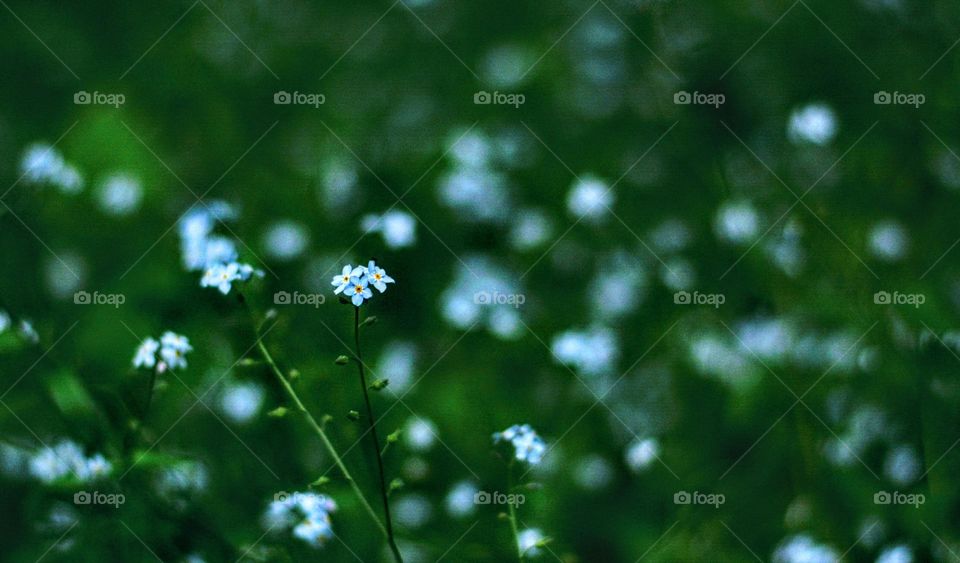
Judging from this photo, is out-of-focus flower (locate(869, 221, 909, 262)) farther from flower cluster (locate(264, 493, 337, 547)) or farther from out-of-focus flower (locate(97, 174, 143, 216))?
out-of-focus flower (locate(97, 174, 143, 216))

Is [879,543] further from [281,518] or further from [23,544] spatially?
[23,544]

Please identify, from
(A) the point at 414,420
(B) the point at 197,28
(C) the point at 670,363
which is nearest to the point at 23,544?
(A) the point at 414,420

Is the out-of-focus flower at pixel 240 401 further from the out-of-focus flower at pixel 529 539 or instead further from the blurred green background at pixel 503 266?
the out-of-focus flower at pixel 529 539

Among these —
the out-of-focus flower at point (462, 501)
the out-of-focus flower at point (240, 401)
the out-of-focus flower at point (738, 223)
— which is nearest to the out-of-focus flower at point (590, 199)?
the out-of-focus flower at point (738, 223)

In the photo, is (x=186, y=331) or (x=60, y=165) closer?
(x=186, y=331)

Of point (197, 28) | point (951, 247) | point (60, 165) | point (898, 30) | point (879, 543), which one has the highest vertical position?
point (197, 28)

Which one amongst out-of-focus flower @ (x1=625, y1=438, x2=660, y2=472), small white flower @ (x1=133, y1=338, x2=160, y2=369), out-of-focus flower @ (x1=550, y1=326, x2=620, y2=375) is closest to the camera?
small white flower @ (x1=133, y1=338, x2=160, y2=369)

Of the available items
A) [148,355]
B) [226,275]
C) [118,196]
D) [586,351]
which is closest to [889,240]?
[586,351]

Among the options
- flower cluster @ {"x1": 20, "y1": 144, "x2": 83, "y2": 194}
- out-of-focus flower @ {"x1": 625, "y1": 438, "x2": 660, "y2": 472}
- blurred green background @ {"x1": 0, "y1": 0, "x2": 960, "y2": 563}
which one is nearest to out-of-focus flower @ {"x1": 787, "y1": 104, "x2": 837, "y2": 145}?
blurred green background @ {"x1": 0, "y1": 0, "x2": 960, "y2": 563}
